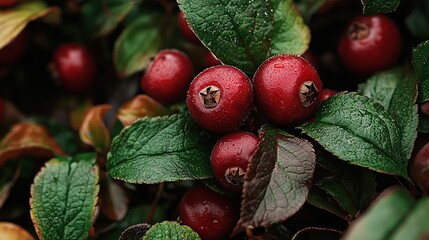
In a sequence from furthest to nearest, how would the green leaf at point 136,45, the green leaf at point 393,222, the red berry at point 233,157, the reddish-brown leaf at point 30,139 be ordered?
the green leaf at point 136,45 < the reddish-brown leaf at point 30,139 < the red berry at point 233,157 < the green leaf at point 393,222

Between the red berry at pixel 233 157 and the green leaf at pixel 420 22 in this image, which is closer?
the red berry at pixel 233 157

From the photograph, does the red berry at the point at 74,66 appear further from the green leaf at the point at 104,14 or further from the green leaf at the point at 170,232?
the green leaf at the point at 170,232

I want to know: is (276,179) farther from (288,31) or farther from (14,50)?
(14,50)

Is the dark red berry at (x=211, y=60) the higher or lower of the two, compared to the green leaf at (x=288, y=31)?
lower

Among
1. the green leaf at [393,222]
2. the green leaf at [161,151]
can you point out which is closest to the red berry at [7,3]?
the green leaf at [161,151]

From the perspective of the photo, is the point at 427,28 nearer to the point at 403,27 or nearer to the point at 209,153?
the point at 403,27

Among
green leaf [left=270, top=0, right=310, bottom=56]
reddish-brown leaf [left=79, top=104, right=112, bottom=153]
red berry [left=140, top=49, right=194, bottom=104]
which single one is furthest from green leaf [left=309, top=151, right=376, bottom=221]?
reddish-brown leaf [left=79, top=104, right=112, bottom=153]

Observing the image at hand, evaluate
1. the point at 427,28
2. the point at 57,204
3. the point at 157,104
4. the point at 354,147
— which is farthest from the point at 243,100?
the point at 427,28

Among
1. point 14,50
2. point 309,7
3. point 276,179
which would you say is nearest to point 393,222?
point 276,179

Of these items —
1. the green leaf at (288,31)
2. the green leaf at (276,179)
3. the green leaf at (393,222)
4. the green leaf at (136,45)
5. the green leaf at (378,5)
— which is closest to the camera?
the green leaf at (393,222)
